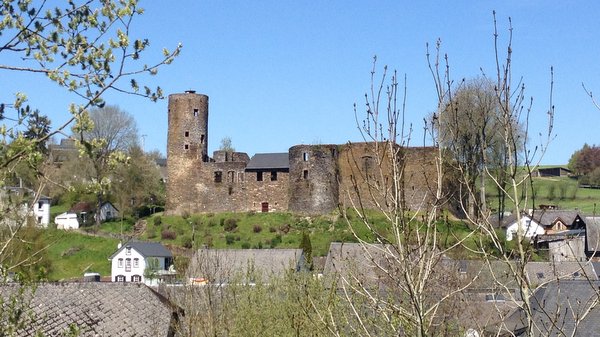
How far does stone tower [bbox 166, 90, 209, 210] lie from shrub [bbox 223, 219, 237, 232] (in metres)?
5.38

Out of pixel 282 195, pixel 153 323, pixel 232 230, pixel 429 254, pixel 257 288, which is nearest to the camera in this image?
pixel 429 254

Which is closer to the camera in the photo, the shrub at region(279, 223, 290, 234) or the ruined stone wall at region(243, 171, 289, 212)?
the shrub at region(279, 223, 290, 234)

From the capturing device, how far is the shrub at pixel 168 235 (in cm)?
4944

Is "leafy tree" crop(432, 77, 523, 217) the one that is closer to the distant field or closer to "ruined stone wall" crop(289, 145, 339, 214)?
"ruined stone wall" crop(289, 145, 339, 214)

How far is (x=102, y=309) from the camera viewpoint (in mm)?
16484

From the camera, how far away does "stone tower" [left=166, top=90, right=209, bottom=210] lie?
179ft

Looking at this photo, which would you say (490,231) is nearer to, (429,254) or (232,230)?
(429,254)

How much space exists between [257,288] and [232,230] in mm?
35446

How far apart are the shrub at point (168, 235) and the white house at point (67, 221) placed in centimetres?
918

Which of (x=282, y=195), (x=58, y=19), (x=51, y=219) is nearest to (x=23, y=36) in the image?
(x=58, y=19)

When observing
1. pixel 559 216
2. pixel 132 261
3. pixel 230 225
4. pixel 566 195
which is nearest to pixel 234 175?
pixel 230 225

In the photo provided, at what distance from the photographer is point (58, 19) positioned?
20.1 ft

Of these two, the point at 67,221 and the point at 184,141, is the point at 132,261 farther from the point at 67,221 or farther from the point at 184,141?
the point at 67,221

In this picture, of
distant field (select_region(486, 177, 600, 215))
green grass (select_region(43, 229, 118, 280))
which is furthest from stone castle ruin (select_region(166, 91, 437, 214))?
distant field (select_region(486, 177, 600, 215))
